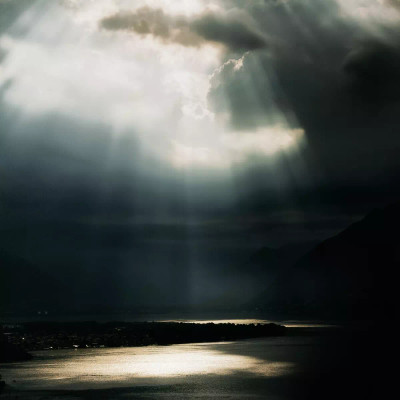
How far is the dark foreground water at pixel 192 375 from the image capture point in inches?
3447

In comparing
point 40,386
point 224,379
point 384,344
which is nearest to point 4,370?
point 40,386

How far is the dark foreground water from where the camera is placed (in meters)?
87.6

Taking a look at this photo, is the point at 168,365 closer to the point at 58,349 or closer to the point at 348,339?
the point at 58,349

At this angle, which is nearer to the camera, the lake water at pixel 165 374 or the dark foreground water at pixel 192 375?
the dark foreground water at pixel 192 375

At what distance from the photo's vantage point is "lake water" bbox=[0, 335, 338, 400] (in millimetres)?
88562

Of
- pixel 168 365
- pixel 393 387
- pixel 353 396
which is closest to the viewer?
pixel 353 396

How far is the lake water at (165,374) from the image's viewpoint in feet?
291

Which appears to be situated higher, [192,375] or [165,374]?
[165,374]

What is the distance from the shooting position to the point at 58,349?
591ft

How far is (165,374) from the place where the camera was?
372 feet

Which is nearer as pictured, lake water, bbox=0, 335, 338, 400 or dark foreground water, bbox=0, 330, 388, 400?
dark foreground water, bbox=0, 330, 388, 400

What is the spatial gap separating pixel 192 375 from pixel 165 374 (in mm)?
6000

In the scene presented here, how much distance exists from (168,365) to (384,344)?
67.6 metres

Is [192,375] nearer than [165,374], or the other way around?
[192,375]
